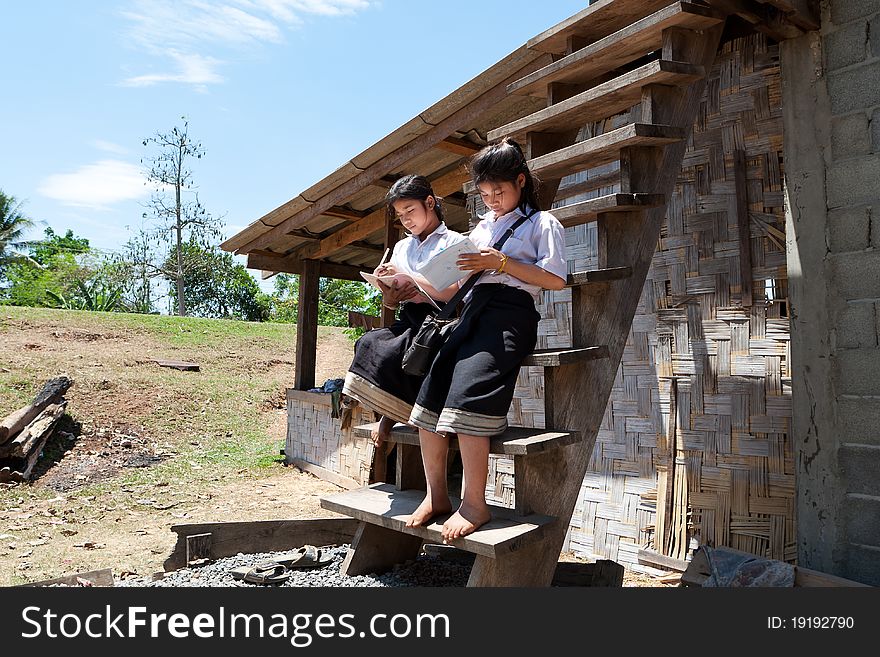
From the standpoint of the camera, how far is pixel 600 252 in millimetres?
2754

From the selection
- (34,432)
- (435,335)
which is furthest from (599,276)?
(34,432)

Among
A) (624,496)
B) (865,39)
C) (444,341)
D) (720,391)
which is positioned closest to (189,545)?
(444,341)

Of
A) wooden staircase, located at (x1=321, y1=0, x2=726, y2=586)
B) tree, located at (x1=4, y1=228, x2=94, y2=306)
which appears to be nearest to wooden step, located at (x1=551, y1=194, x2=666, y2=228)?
wooden staircase, located at (x1=321, y1=0, x2=726, y2=586)

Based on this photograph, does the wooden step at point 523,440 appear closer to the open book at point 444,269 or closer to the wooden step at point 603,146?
the open book at point 444,269

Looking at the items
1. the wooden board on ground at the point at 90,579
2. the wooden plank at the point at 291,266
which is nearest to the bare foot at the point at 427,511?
the wooden board on ground at the point at 90,579

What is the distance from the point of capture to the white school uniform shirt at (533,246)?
2.51 metres

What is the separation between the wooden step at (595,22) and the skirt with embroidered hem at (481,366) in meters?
1.36

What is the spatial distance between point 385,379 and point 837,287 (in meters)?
1.97

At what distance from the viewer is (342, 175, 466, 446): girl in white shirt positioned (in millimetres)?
2848

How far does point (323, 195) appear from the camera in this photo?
6.39 meters

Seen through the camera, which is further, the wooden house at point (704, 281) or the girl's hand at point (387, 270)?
the girl's hand at point (387, 270)

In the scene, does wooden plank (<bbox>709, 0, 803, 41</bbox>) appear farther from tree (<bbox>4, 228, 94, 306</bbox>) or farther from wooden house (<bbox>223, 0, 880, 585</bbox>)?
tree (<bbox>4, 228, 94, 306</bbox>)

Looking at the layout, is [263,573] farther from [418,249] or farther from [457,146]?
[457,146]

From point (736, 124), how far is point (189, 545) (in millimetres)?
3625
